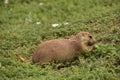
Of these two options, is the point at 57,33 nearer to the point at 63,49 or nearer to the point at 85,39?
the point at 85,39

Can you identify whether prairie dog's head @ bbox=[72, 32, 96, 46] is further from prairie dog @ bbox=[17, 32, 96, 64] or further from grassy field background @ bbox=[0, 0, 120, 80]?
grassy field background @ bbox=[0, 0, 120, 80]

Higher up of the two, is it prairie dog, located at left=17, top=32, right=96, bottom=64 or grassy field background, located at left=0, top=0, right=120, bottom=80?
prairie dog, located at left=17, top=32, right=96, bottom=64

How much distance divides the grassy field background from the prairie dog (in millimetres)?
139

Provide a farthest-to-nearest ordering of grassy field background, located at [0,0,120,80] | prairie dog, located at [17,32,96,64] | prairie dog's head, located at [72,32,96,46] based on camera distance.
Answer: prairie dog's head, located at [72,32,96,46]
prairie dog, located at [17,32,96,64]
grassy field background, located at [0,0,120,80]

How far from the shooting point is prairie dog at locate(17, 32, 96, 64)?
6.32 meters

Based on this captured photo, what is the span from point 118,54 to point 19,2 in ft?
24.4

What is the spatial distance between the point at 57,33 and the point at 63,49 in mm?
2040

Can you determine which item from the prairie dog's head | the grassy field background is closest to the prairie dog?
the prairie dog's head

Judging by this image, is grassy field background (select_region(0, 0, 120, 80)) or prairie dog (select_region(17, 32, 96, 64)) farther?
prairie dog (select_region(17, 32, 96, 64))

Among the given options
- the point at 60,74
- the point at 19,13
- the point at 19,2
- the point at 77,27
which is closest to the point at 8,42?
the point at 77,27

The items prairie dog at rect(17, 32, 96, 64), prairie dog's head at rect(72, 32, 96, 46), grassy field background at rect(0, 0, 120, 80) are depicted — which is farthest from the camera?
prairie dog's head at rect(72, 32, 96, 46)

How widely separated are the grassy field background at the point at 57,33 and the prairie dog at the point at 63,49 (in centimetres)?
14

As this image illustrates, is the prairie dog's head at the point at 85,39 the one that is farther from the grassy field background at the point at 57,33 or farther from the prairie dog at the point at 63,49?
the grassy field background at the point at 57,33

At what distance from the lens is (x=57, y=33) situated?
838 cm
